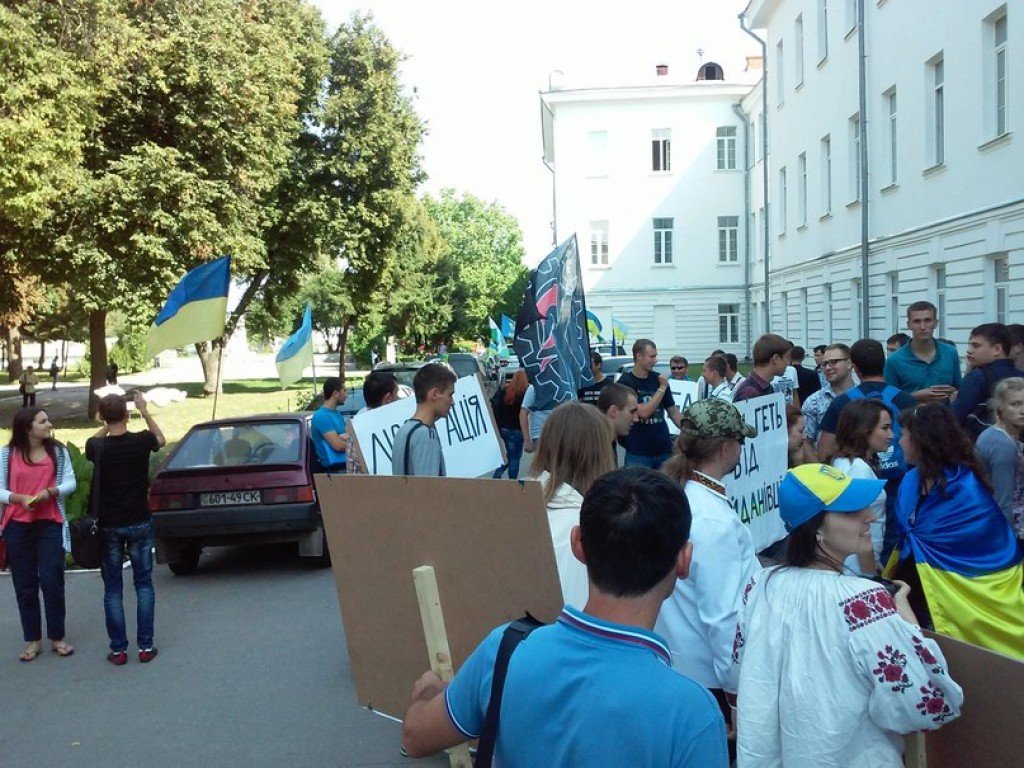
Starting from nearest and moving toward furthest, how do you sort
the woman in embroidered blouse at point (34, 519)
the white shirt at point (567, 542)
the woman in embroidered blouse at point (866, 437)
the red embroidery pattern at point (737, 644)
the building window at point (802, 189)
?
1. the red embroidery pattern at point (737, 644)
2. the white shirt at point (567, 542)
3. the woman in embroidered blouse at point (866, 437)
4. the woman in embroidered blouse at point (34, 519)
5. the building window at point (802, 189)

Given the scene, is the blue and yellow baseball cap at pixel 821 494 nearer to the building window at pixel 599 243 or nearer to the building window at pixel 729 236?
the building window at pixel 599 243

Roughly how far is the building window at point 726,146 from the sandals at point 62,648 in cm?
4538

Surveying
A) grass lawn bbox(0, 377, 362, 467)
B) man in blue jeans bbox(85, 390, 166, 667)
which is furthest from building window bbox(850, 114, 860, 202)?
man in blue jeans bbox(85, 390, 166, 667)

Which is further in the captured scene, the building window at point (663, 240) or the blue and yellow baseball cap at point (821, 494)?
the building window at point (663, 240)

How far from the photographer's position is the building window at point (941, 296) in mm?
21297

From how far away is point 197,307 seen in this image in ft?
40.0

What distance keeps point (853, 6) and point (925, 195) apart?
6515 mm

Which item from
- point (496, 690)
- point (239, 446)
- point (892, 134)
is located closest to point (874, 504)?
point (496, 690)

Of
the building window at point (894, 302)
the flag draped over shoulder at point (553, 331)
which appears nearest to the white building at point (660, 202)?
the building window at point (894, 302)

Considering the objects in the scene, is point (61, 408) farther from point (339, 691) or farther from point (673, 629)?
point (673, 629)

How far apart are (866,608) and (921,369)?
552 centimetres

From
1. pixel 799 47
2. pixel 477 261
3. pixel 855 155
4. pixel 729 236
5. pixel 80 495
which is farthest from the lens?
pixel 477 261

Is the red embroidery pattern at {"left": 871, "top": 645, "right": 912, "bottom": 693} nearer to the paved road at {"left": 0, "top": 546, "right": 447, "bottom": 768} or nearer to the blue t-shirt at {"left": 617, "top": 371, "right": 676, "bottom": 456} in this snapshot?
the paved road at {"left": 0, "top": 546, "right": 447, "bottom": 768}

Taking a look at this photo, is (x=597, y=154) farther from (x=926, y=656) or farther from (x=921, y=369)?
(x=926, y=656)
